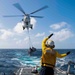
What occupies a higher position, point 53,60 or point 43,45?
point 43,45

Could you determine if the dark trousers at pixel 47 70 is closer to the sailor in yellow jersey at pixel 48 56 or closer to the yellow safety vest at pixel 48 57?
the sailor in yellow jersey at pixel 48 56

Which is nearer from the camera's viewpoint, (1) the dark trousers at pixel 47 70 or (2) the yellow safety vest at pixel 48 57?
(2) the yellow safety vest at pixel 48 57

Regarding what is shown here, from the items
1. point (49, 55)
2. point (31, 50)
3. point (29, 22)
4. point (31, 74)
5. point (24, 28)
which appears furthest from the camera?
point (29, 22)

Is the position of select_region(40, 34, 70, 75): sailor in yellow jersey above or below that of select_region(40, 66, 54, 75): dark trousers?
above

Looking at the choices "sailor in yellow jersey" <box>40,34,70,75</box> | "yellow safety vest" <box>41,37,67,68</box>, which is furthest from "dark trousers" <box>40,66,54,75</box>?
"yellow safety vest" <box>41,37,67,68</box>

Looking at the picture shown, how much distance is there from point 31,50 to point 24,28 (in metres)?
5.39

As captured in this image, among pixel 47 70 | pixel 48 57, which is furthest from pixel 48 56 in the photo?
pixel 47 70

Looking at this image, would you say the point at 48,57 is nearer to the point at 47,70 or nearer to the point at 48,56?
the point at 48,56

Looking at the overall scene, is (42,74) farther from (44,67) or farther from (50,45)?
(50,45)

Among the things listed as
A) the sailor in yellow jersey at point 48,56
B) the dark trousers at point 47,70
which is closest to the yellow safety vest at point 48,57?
the sailor in yellow jersey at point 48,56

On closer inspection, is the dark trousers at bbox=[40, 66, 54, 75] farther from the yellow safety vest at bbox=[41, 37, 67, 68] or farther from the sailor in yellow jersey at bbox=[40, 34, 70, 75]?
the yellow safety vest at bbox=[41, 37, 67, 68]

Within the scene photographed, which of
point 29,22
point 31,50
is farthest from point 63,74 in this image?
point 29,22

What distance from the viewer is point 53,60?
29.8 ft

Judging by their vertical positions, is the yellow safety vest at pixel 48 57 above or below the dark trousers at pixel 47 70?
above
